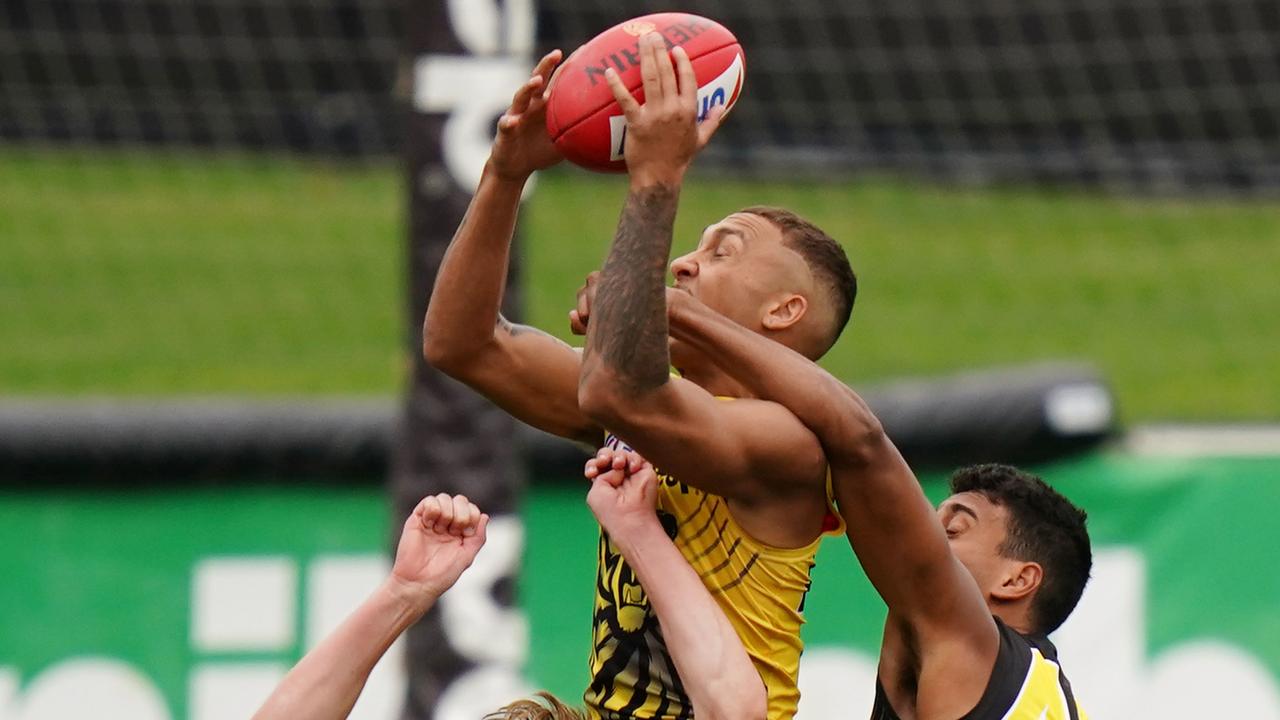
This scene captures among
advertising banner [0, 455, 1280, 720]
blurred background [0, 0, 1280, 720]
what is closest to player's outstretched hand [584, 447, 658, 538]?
blurred background [0, 0, 1280, 720]

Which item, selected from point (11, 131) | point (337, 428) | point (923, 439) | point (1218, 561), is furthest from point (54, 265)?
point (1218, 561)

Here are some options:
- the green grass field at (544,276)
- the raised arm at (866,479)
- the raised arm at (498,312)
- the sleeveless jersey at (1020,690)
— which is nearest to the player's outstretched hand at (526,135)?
the raised arm at (498,312)

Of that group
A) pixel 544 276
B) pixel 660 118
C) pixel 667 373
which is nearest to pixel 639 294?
pixel 667 373

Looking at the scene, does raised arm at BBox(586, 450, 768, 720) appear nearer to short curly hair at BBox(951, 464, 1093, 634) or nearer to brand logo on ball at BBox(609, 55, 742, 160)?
brand logo on ball at BBox(609, 55, 742, 160)

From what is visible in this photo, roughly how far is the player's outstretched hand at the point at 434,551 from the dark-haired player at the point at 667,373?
0.77 feet

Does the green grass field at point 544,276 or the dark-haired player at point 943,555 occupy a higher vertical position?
the green grass field at point 544,276

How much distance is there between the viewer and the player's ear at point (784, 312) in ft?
12.0

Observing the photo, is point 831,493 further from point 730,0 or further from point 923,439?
point 730,0

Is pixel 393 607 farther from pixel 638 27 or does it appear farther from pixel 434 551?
pixel 638 27

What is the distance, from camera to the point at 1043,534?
4055 mm

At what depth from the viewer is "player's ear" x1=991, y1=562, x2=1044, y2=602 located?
4.05 meters

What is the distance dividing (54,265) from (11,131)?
1.22 m

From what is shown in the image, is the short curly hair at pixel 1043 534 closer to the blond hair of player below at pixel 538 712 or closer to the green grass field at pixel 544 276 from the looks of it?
the blond hair of player below at pixel 538 712

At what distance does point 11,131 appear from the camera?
509 inches
